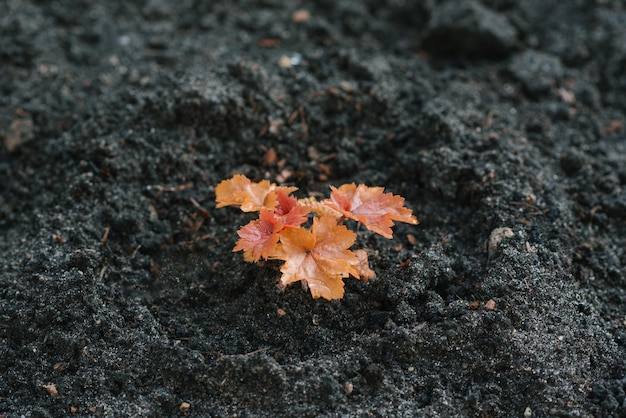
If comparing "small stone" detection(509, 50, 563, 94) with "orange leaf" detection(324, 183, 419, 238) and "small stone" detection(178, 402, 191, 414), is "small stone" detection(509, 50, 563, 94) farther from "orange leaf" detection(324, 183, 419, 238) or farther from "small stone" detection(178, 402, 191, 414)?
"small stone" detection(178, 402, 191, 414)

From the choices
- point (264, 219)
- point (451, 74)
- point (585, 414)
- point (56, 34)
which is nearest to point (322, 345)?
point (264, 219)

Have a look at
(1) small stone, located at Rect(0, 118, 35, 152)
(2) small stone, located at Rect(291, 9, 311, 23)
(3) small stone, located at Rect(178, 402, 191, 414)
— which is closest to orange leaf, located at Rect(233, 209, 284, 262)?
(3) small stone, located at Rect(178, 402, 191, 414)

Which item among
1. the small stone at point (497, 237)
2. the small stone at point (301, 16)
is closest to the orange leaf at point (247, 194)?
the small stone at point (497, 237)

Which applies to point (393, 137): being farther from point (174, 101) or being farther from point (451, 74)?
point (174, 101)

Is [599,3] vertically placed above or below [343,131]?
above

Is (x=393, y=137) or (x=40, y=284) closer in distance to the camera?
(x=40, y=284)

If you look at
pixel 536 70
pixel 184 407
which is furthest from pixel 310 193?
pixel 536 70

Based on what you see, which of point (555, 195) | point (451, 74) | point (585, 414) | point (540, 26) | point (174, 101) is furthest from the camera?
point (540, 26)

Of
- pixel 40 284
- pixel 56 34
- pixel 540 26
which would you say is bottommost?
pixel 40 284
